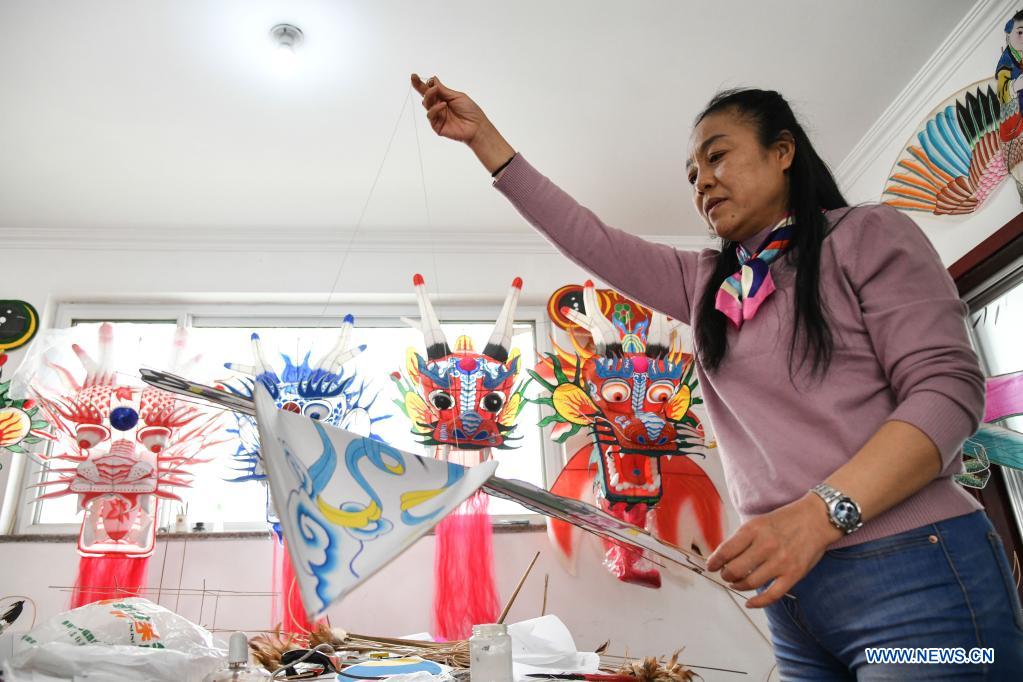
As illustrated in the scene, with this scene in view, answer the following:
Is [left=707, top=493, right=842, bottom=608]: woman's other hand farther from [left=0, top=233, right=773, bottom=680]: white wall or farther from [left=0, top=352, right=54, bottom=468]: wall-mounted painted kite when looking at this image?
[left=0, top=352, right=54, bottom=468]: wall-mounted painted kite

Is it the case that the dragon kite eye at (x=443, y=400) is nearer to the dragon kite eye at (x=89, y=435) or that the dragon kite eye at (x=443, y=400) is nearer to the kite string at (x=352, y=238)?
the kite string at (x=352, y=238)

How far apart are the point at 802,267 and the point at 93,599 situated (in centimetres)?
198

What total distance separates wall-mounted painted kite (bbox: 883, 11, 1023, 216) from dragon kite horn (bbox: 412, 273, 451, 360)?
143 centimetres

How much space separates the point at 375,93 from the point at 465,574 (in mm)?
1409

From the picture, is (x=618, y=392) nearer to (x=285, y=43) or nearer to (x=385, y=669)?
(x=385, y=669)

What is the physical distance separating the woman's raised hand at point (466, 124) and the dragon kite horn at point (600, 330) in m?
1.33

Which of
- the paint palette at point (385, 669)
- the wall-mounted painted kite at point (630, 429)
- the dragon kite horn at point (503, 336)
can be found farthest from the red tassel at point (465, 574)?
the paint palette at point (385, 669)

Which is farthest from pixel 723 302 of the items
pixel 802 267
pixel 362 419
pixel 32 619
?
pixel 32 619

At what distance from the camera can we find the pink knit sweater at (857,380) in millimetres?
706

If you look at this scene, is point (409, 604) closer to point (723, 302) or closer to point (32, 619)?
point (32, 619)

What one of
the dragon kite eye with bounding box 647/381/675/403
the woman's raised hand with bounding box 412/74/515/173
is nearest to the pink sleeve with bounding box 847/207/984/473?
the woman's raised hand with bounding box 412/74/515/173

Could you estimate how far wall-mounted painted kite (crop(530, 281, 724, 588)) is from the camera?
217 cm

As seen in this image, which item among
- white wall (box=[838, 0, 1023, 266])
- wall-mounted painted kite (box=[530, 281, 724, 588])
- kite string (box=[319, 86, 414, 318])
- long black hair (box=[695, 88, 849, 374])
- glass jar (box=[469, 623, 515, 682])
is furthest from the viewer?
kite string (box=[319, 86, 414, 318])

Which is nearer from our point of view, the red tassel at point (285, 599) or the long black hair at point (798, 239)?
the long black hair at point (798, 239)
